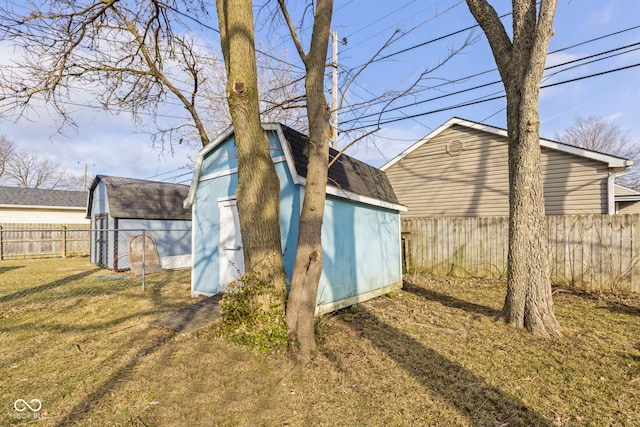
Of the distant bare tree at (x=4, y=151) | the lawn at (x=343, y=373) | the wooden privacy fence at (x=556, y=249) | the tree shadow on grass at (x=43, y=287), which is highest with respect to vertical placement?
the distant bare tree at (x=4, y=151)

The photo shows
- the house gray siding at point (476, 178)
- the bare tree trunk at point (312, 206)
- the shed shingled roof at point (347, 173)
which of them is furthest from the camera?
the house gray siding at point (476, 178)

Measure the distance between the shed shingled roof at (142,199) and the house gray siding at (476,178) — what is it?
9423 millimetres

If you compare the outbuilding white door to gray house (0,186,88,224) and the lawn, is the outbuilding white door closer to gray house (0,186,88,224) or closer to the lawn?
the lawn

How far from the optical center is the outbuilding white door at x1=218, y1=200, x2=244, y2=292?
620 cm

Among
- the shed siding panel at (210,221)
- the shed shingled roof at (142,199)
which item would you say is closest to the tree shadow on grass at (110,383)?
the shed siding panel at (210,221)

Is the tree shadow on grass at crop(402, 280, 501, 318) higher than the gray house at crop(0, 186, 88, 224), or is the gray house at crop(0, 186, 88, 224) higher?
the gray house at crop(0, 186, 88, 224)

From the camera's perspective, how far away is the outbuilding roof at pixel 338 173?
532cm

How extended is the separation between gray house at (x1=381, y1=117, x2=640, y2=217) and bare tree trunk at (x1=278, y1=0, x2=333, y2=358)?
8.19 m

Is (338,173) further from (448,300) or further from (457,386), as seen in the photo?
(457,386)

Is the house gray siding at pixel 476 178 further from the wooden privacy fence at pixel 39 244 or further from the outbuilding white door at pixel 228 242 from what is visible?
the wooden privacy fence at pixel 39 244

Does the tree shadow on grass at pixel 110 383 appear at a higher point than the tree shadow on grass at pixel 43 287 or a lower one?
higher

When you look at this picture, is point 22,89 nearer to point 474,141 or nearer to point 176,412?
point 176,412

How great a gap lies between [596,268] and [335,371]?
7178 millimetres

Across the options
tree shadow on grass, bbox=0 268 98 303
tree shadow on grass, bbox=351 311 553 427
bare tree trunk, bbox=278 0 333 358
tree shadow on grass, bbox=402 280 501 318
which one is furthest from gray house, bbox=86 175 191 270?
tree shadow on grass, bbox=351 311 553 427
